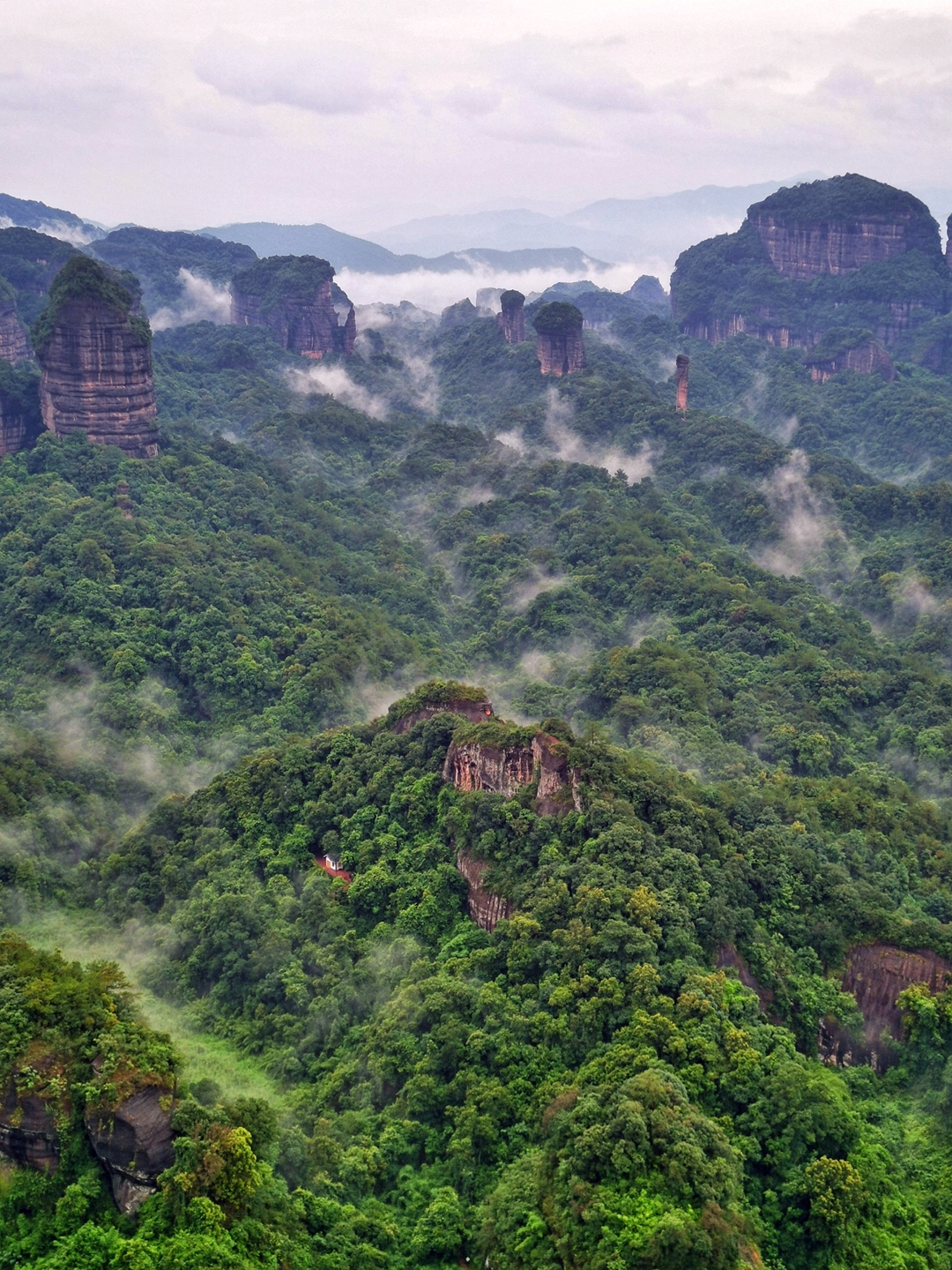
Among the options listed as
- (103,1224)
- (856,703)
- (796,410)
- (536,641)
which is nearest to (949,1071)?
(103,1224)

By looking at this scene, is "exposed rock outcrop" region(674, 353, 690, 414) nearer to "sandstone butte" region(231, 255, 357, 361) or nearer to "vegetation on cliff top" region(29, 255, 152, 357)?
"sandstone butte" region(231, 255, 357, 361)

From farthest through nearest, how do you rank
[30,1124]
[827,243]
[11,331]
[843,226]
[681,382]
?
[827,243], [843,226], [681,382], [11,331], [30,1124]

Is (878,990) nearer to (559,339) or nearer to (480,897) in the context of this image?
(480,897)

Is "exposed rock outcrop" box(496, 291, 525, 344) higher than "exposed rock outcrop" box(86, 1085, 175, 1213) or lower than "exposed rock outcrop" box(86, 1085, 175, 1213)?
higher

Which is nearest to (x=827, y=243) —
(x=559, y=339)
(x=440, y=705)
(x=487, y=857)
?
(x=559, y=339)

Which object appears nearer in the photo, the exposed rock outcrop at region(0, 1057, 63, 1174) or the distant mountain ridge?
the exposed rock outcrop at region(0, 1057, 63, 1174)

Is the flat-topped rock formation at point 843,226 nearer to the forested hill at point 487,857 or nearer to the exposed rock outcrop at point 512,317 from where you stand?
the exposed rock outcrop at point 512,317

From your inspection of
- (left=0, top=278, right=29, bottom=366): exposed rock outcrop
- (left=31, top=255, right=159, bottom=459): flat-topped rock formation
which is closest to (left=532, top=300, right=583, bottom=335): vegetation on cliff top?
(left=0, top=278, right=29, bottom=366): exposed rock outcrop

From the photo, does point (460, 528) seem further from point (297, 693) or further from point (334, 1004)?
point (334, 1004)
